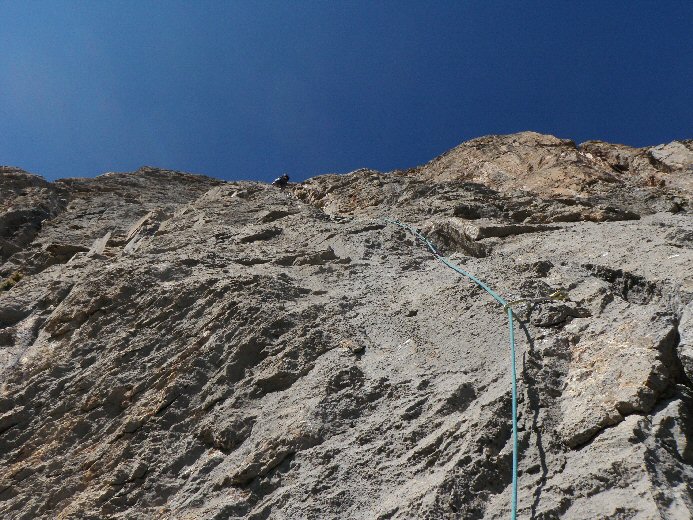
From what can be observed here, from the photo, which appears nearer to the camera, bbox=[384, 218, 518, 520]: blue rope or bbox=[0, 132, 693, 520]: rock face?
bbox=[384, 218, 518, 520]: blue rope

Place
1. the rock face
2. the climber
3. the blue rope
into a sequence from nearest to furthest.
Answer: the blue rope
the rock face
the climber

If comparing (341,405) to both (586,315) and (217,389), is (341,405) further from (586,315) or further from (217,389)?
(586,315)

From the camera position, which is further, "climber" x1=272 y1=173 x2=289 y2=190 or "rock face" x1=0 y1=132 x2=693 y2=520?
"climber" x1=272 y1=173 x2=289 y2=190

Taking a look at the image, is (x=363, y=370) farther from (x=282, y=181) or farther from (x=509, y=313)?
(x=282, y=181)

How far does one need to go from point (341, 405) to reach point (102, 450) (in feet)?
8.32

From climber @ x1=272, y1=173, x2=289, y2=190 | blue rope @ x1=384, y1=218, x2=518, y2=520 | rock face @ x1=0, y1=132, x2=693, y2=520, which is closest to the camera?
blue rope @ x1=384, y1=218, x2=518, y2=520

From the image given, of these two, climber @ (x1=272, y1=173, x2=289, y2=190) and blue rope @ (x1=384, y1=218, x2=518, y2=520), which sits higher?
climber @ (x1=272, y1=173, x2=289, y2=190)

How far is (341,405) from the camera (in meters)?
5.81

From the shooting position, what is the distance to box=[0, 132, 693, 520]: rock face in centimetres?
446

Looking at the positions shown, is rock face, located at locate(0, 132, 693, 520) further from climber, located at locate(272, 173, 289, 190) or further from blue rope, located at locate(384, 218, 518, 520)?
climber, located at locate(272, 173, 289, 190)

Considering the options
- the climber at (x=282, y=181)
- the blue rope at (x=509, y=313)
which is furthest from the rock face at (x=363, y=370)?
the climber at (x=282, y=181)

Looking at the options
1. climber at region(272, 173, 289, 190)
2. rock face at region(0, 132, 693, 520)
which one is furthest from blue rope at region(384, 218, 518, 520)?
climber at region(272, 173, 289, 190)

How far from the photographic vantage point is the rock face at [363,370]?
14.6 feet

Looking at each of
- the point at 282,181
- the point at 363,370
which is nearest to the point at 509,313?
the point at 363,370
